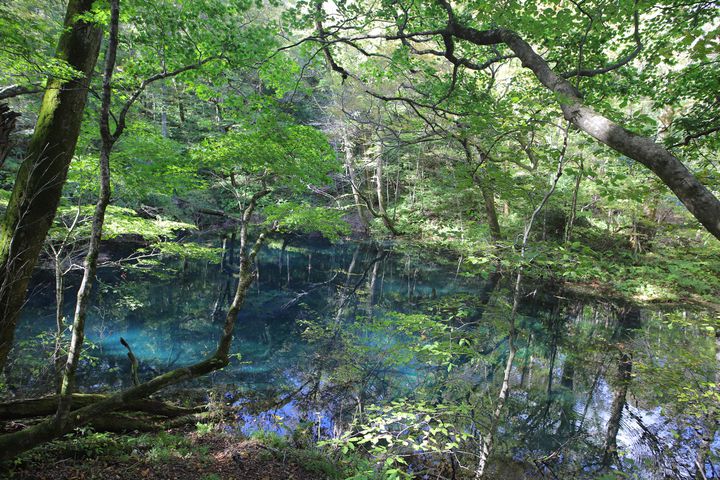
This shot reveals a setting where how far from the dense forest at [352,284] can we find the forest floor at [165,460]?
1.6 inches

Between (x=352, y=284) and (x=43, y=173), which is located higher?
(x=43, y=173)

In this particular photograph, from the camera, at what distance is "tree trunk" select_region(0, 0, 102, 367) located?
10.3ft

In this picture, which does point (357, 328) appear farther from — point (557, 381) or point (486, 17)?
point (486, 17)

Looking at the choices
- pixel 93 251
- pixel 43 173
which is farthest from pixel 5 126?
pixel 93 251

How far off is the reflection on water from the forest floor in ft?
2.94

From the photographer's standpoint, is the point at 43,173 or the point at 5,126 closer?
the point at 5,126

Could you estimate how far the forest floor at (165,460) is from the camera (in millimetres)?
3576

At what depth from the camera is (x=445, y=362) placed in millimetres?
5254

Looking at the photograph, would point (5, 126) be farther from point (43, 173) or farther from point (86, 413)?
point (86, 413)

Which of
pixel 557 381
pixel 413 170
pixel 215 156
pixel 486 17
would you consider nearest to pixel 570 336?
pixel 557 381

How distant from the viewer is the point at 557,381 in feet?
26.6

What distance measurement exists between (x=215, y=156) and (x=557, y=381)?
8.63m

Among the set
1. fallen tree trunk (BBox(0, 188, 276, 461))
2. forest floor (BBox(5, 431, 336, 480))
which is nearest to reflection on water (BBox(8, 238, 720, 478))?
forest floor (BBox(5, 431, 336, 480))

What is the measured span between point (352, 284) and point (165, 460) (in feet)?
36.2
